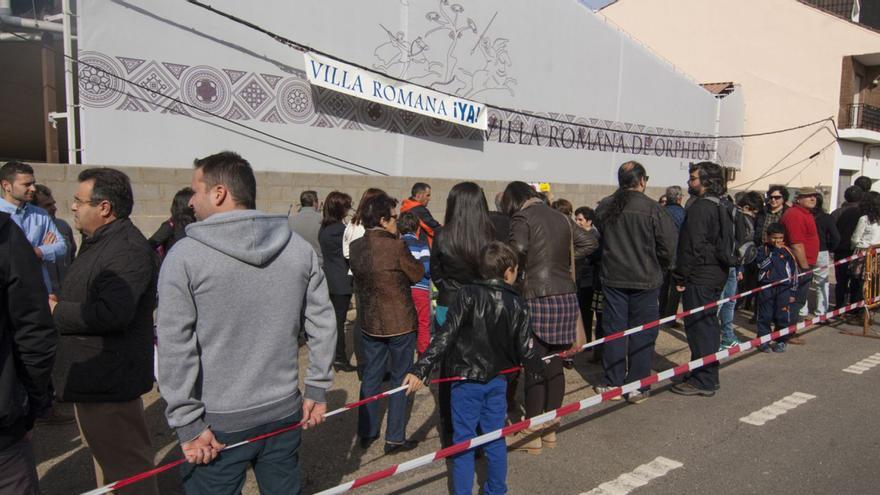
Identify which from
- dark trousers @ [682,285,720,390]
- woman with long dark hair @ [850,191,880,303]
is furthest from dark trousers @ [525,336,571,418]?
woman with long dark hair @ [850,191,880,303]

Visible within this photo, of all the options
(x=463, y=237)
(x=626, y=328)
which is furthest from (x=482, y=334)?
(x=626, y=328)

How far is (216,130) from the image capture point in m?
8.45

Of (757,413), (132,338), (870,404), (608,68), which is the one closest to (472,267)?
(132,338)

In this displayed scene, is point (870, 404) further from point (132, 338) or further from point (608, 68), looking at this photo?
point (608, 68)

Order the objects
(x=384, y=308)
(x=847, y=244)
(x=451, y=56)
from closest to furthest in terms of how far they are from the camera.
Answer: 1. (x=384, y=308)
2. (x=847, y=244)
3. (x=451, y=56)

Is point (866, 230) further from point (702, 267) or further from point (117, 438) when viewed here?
point (117, 438)

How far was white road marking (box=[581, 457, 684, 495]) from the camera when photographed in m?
3.84

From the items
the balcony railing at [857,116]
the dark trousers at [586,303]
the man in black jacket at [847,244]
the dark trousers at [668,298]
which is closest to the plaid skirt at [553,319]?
the dark trousers at [586,303]

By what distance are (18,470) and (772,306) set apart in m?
7.17

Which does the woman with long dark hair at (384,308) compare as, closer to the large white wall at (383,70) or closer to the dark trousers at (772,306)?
the dark trousers at (772,306)

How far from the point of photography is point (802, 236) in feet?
24.1

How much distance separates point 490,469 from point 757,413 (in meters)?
2.82

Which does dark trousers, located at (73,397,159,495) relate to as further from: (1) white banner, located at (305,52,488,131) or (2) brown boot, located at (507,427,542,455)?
(1) white banner, located at (305,52,488,131)

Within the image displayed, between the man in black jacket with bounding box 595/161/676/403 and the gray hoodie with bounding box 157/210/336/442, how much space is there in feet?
10.9
